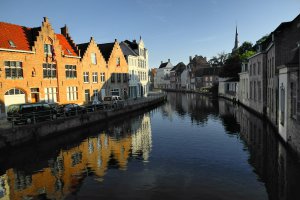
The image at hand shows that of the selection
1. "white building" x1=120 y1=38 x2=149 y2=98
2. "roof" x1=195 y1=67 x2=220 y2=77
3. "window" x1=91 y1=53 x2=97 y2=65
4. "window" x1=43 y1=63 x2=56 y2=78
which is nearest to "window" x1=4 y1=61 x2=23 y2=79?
"window" x1=43 y1=63 x2=56 y2=78

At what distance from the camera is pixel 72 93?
126 ft

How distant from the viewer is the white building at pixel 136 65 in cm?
5762

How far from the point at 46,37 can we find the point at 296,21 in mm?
30444

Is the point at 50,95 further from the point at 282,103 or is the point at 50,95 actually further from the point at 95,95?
the point at 282,103

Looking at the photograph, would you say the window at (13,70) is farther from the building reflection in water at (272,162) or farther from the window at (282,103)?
the window at (282,103)

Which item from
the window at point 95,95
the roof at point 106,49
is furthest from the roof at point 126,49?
the window at point 95,95

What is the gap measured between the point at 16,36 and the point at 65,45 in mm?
9150

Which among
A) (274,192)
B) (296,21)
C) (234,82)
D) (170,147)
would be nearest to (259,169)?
(274,192)

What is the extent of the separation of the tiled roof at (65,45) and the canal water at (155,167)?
1919cm

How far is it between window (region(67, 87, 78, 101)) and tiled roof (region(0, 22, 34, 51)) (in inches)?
355

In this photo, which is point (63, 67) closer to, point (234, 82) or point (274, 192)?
point (274, 192)

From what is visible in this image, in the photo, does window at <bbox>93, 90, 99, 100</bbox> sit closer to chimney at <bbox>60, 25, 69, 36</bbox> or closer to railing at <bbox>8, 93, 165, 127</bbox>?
railing at <bbox>8, 93, 165, 127</bbox>

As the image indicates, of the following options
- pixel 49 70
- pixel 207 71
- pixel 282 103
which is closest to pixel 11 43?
pixel 49 70

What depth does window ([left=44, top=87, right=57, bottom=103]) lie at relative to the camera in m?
33.6
